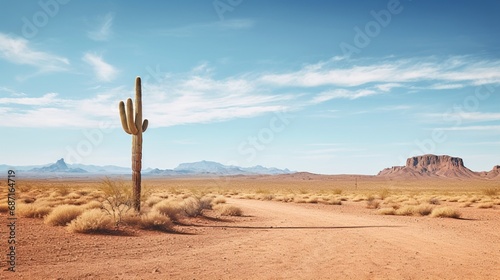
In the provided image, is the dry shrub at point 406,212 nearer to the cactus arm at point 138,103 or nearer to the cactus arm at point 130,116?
the cactus arm at point 138,103

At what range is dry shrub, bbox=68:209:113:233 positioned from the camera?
13.3 metres

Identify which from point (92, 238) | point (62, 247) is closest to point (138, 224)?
point (92, 238)

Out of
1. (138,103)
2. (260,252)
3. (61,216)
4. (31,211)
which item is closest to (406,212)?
(260,252)

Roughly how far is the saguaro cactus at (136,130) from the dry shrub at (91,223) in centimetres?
315

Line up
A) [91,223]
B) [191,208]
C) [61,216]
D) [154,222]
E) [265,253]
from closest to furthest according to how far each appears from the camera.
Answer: [265,253] → [91,223] → [61,216] → [154,222] → [191,208]

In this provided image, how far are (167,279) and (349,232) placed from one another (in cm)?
908

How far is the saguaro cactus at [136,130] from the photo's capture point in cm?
1755

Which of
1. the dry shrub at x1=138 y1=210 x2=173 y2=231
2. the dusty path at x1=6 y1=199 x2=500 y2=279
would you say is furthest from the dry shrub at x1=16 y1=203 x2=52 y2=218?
the dry shrub at x1=138 y1=210 x2=173 y2=231

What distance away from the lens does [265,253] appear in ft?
35.7

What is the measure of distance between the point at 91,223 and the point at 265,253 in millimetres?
6444

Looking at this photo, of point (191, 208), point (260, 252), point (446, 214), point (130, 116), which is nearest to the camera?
point (260, 252)

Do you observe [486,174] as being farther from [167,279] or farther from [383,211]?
[167,279]

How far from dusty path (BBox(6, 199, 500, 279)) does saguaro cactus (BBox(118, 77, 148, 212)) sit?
3.10 meters

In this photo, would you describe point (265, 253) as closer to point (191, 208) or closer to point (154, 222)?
point (154, 222)
